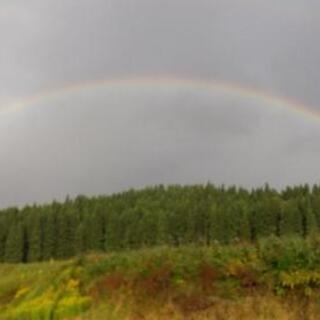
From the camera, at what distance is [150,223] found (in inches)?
5507

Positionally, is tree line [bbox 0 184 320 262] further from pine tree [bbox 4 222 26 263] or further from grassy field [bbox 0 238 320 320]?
grassy field [bbox 0 238 320 320]

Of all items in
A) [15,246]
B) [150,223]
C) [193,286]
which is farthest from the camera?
[15,246]

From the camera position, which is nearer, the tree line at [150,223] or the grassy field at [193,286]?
the grassy field at [193,286]

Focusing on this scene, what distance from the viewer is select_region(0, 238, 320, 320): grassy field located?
2238cm

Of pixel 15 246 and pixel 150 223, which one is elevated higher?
pixel 150 223

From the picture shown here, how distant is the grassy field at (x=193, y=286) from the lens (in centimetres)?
2238

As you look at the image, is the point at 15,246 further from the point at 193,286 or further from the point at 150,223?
the point at 193,286

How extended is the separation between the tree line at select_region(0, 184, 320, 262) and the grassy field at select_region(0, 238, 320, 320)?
95746mm

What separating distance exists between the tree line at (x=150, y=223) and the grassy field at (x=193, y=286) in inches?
3770

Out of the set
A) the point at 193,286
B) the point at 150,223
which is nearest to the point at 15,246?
the point at 150,223

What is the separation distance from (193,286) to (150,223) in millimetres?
116132

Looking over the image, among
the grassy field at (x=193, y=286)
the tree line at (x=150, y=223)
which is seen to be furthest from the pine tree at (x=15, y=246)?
the grassy field at (x=193, y=286)

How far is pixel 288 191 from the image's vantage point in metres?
156

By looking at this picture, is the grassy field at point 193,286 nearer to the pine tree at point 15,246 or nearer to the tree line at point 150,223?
the tree line at point 150,223
